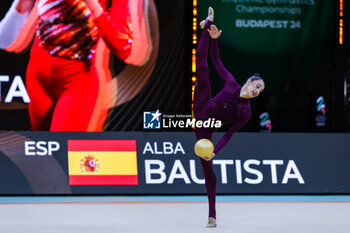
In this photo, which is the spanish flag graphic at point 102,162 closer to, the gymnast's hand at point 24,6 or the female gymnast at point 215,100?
the gymnast's hand at point 24,6

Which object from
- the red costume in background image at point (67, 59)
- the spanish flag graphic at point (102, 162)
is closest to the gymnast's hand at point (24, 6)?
the red costume in background image at point (67, 59)

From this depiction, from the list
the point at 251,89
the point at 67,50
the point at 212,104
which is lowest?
the point at 212,104

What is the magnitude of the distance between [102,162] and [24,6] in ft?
12.6

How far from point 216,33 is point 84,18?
6581 mm

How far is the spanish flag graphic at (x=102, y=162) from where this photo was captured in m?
13.1

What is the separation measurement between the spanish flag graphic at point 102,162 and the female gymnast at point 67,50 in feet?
3.91

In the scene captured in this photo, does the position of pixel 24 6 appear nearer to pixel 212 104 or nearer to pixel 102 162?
pixel 102 162

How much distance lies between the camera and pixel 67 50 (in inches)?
564

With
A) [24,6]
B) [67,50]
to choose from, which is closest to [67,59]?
[67,50]

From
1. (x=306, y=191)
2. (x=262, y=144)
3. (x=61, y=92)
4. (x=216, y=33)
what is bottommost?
(x=306, y=191)

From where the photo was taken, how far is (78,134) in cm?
1322

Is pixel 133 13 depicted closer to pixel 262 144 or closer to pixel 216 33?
pixel 262 144
